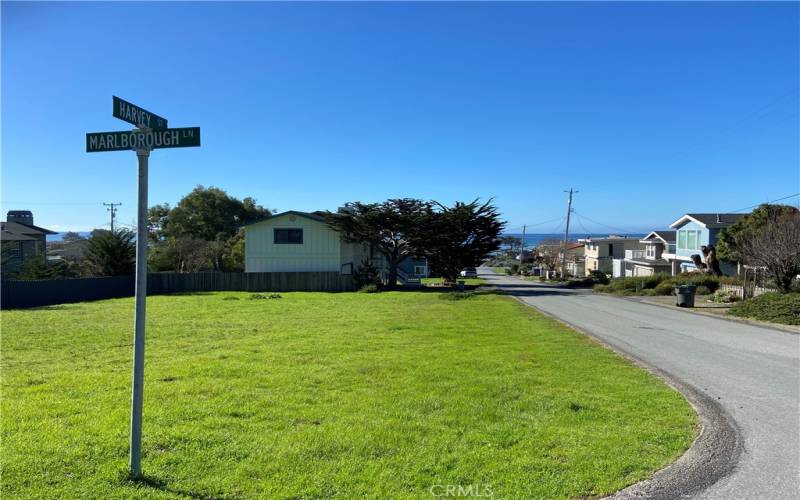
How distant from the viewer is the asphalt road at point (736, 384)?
4479mm

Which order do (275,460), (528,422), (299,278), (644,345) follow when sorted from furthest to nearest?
(299,278) < (644,345) < (528,422) < (275,460)

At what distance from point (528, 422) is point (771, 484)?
2197 millimetres

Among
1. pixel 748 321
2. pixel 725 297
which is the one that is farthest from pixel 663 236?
pixel 748 321

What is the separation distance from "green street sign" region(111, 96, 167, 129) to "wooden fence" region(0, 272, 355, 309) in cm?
Answer: 2699

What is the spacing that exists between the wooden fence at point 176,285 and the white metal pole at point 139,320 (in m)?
26.8

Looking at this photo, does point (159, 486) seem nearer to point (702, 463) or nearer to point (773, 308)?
point (702, 463)

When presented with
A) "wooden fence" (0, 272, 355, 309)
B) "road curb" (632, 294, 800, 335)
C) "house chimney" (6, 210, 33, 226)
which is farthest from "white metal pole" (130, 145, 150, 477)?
"house chimney" (6, 210, 33, 226)

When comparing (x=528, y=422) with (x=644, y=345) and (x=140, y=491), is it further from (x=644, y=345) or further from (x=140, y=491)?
(x=644, y=345)

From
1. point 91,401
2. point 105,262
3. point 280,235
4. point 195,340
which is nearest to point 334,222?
point 280,235

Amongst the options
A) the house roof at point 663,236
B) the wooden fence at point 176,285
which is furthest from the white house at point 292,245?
the house roof at point 663,236

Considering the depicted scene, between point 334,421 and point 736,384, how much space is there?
6.73 metres

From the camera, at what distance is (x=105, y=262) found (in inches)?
1388

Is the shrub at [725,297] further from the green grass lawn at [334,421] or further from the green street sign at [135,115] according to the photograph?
the green street sign at [135,115]

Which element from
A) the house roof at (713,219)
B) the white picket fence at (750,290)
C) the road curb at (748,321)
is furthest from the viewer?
the house roof at (713,219)
